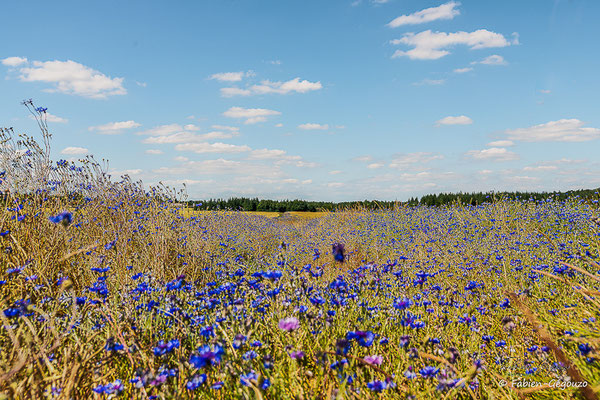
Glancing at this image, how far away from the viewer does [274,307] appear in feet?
8.60

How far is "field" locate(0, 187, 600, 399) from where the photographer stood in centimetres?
174

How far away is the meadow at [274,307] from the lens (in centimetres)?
175

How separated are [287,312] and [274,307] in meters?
0.12

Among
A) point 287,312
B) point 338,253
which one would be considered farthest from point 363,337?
point 287,312

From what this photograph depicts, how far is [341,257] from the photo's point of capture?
1534mm

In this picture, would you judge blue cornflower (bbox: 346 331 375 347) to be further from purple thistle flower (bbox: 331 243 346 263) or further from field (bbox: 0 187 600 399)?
purple thistle flower (bbox: 331 243 346 263)

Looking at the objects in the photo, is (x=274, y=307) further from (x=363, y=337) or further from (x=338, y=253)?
(x=338, y=253)

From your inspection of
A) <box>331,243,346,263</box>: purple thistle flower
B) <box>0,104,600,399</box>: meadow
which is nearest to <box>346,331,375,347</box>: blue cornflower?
<box>0,104,600,399</box>: meadow

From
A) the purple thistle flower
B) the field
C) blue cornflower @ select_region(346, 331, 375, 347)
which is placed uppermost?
the purple thistle flower

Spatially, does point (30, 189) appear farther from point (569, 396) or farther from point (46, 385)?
point (569, 396)

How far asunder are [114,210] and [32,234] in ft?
6.85

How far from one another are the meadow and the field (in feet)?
0.07

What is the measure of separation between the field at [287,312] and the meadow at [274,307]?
22 millimetres

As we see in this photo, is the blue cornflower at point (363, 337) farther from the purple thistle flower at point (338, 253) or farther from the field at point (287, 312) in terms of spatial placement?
the purple thistle flower at point (338, 253)
